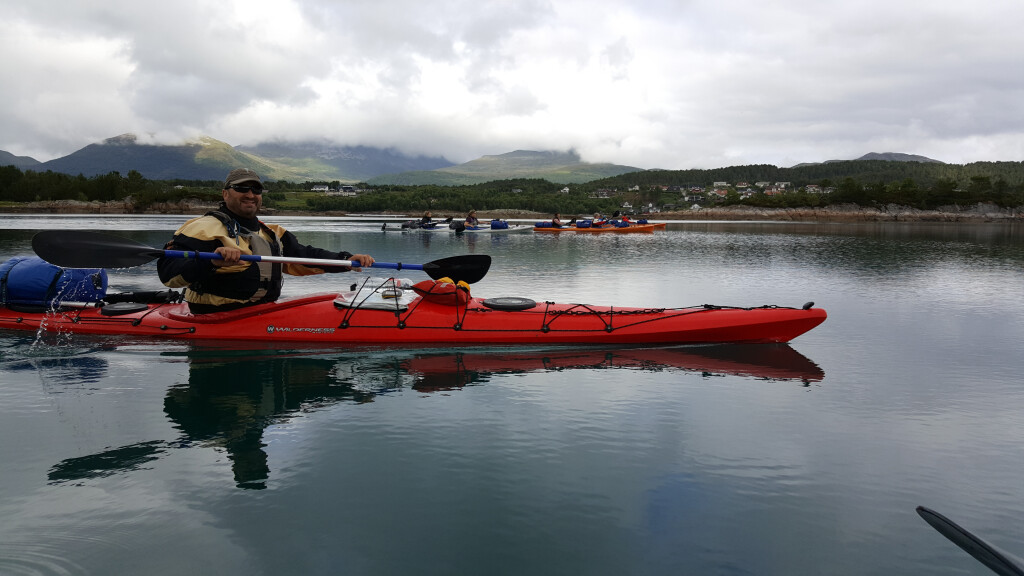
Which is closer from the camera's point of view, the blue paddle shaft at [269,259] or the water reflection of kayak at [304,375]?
the water reflection of kayak at [304,375]

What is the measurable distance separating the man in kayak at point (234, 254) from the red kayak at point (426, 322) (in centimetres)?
29

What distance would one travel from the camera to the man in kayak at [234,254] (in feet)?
28.3

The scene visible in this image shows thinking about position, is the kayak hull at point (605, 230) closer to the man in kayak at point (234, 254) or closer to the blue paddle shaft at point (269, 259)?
the blue paddle shaft at point (269, 259)

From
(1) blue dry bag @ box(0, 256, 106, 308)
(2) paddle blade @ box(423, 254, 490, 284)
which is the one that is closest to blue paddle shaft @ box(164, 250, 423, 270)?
(2) paddle blade @ box(423, 254, 490, 284)

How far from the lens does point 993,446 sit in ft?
22.5

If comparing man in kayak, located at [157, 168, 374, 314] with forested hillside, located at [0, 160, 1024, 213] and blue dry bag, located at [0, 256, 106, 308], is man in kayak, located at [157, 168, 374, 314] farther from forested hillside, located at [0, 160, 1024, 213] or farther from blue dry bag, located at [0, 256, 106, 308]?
forested hillside, located at [0, 160, 1024, 213]

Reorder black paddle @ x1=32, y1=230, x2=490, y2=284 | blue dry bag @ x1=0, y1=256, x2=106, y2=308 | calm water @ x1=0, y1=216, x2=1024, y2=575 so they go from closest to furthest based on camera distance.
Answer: calm water @ x1=0, y1=216, x2=1024, y2=575, black paddle @ x1=32, y1=230, x2=490, y2=284, blue dry bag @ x1=0, y1=256, x2=106, y2=308

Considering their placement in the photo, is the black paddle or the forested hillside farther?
the forested hillside

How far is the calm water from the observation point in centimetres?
471

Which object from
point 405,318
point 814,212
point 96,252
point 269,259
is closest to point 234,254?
point 269,259

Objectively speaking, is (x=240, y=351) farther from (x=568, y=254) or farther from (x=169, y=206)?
(x=169, y=206)

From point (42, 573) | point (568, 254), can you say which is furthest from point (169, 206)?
point (42, 573)

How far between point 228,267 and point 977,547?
9390mm

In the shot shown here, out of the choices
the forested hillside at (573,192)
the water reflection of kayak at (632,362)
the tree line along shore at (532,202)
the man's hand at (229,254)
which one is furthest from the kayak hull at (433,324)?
the forested hillside at (573,192)
